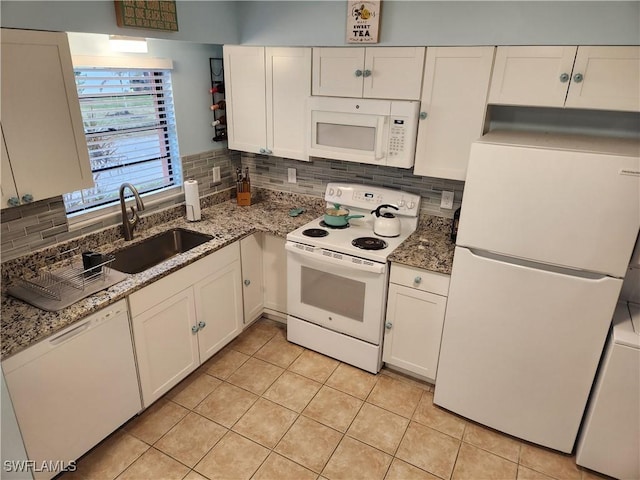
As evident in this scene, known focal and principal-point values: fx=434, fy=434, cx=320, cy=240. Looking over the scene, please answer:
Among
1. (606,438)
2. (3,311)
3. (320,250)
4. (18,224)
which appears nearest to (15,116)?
(18,224)

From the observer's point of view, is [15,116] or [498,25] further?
[498,25]

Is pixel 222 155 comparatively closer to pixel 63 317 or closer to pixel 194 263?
pixel 194 263

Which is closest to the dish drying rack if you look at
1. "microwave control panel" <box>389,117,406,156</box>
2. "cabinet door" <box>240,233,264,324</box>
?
"cabinet door" <box>240,233,264,324</box>

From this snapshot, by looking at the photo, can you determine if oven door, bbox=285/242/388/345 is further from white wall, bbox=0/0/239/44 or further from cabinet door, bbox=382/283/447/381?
white wall, bbox=0/0/239/44

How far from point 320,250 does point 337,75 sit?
1.12 metres

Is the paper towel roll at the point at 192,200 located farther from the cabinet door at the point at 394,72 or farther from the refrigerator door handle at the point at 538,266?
the refrigerator door handle at the point at 538,266

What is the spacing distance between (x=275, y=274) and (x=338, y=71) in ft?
4.95

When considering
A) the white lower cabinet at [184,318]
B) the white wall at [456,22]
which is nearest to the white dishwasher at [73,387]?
the white lower cabinet at [184,318]

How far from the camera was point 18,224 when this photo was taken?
7.32ft

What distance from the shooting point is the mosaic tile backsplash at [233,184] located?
225cm

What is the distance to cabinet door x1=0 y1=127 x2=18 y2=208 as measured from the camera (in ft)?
6.15

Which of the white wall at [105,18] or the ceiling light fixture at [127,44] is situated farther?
the ceiling light fixture at [127,44]

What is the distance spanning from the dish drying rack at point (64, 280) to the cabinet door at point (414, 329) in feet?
5.42

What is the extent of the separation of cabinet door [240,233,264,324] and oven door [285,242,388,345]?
0.32 m
